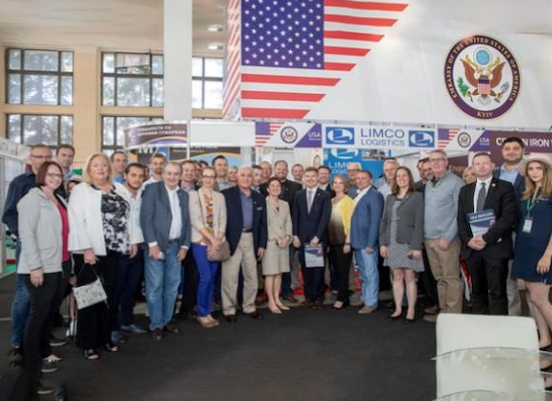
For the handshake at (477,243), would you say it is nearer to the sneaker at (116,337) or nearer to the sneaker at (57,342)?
the sneaker at (116,337)

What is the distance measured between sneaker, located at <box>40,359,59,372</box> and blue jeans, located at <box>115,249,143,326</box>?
64cm

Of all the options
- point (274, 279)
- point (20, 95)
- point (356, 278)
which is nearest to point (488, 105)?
point (356, 278)

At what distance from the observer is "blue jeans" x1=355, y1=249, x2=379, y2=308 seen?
5.07 meters

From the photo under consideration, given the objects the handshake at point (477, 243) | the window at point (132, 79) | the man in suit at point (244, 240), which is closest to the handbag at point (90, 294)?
the man in suit at point (244, 240)

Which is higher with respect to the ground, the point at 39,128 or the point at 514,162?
the point at 39,128

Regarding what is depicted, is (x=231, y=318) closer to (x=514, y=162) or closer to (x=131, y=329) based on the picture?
(x=131, y=329)

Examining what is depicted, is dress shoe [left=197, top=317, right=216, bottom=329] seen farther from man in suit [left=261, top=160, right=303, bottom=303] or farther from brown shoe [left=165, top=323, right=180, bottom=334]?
man in suit [left=261, top=160, right=303, bottom=303]

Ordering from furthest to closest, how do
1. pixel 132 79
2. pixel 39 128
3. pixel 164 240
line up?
pixel 132 79
pixel 39 128
pixel 164 240

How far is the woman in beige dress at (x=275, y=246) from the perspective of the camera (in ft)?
16.4

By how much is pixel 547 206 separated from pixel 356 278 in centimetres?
272

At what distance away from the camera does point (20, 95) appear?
618 inches

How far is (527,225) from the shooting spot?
3.39m

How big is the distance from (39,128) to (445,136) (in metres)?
13.3

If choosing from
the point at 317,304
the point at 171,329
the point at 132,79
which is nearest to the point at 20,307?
the point at 171,329
